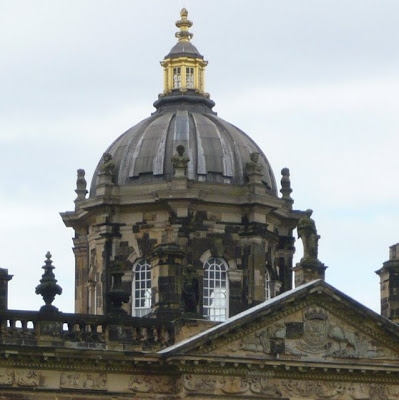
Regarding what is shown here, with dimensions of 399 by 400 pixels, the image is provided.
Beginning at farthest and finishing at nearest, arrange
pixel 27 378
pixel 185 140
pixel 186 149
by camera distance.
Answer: pixel 185 140 < pixel 186 149 < pixel 27 378

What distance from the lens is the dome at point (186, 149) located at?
8150 cm

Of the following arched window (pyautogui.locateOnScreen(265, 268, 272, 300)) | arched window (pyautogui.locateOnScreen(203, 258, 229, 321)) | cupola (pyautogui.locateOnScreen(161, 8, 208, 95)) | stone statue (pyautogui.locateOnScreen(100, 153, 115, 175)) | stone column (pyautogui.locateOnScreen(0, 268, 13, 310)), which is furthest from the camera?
cupola (pyautogui.locateOnScreen(161, 8, 208, 95))

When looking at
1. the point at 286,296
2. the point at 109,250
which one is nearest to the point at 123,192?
the point at 109,250

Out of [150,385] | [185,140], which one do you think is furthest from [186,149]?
[150,385]

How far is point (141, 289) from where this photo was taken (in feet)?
262

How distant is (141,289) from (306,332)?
890cm

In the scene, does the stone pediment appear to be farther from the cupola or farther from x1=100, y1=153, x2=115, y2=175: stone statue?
the cupola

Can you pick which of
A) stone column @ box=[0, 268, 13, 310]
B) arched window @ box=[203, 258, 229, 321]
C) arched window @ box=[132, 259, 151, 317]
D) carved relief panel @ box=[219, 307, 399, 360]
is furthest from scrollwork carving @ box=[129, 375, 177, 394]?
arched window @ box=[203, 258, 229, 321]

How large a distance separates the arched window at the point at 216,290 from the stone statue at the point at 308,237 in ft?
18.6

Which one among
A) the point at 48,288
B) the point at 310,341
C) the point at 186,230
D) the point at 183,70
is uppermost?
the point at 183,70

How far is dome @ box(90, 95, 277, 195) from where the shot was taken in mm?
81500

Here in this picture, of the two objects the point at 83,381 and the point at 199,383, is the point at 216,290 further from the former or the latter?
the point at 83,381

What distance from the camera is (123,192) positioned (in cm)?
8119

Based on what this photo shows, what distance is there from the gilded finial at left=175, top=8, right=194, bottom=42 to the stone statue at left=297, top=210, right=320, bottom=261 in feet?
39.0
